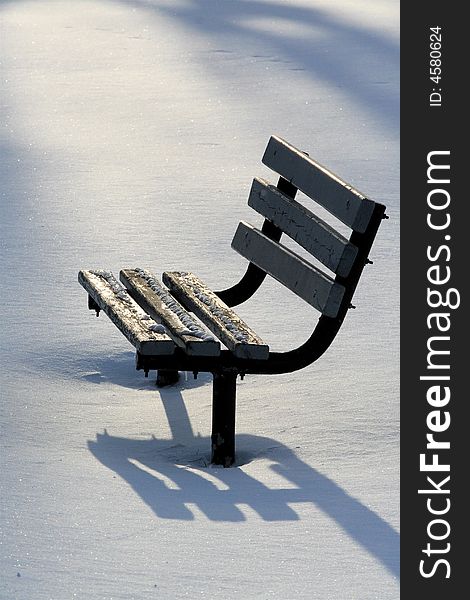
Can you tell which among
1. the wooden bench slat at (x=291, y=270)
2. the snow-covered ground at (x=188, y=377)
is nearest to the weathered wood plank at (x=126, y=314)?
the snow-covered ground at (x=188, y=377)

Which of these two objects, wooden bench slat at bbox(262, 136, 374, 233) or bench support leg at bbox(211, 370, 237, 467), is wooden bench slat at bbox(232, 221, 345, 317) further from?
bench support leg at bbox(211, 370, 237, 467)

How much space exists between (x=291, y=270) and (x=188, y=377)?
711mm

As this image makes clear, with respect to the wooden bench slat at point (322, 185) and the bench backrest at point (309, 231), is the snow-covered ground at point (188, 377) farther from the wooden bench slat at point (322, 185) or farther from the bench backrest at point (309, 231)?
the wooden bench slat at point (322, 185)

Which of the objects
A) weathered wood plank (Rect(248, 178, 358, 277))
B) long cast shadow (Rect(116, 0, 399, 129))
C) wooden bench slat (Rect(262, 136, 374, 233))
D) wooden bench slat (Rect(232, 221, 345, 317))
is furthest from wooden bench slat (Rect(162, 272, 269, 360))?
long cast shadow (Rect(116, 0, 399, 129))

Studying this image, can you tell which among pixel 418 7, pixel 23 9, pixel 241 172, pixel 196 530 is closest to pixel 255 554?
pixel 196 530

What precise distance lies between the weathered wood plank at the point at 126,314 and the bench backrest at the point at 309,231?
0.48 meters

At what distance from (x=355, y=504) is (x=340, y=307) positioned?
62cm

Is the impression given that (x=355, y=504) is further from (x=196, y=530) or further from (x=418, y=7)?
(x=418, y=7)

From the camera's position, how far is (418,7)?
9.25 m

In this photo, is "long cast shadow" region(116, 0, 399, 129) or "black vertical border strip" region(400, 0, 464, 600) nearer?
"black vertical border strip" region(400, 0, 464, 600)

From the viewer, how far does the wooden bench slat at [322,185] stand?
3.91 meters

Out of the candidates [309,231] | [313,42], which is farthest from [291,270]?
[313,42]

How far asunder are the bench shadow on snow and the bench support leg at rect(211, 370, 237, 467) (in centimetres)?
5

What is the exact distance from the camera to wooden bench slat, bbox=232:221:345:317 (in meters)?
3.97
